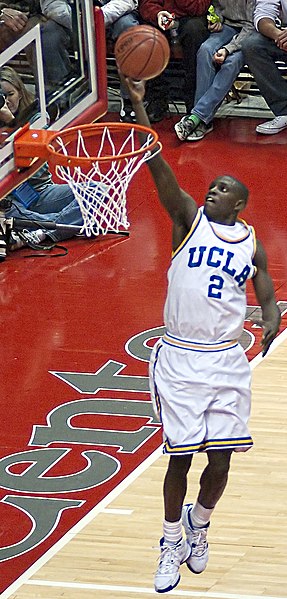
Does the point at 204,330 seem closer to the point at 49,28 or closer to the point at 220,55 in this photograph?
the point at 49,28

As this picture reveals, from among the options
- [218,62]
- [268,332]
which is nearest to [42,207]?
[218,62]

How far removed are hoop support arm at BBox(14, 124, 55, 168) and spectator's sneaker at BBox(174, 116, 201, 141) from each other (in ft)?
19.8

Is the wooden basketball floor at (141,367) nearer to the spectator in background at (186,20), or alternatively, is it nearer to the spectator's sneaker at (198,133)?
the spectator's sneaker at (198,133)

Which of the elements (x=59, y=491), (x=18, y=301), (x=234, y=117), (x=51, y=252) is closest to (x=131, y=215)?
(x=51, y=252)

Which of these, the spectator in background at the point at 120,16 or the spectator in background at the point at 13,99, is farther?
the spectator in background at the point at 120,16

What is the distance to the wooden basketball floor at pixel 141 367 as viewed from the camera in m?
6.35

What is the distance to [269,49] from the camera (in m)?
12.8

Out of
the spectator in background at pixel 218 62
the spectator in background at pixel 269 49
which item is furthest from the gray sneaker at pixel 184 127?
the spectator in background at pixel 269 49

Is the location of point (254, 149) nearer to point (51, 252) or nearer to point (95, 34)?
point (51, 252)

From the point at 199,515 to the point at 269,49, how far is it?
7.77m

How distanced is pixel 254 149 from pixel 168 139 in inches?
35.1

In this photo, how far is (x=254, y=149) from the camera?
12.9 metres

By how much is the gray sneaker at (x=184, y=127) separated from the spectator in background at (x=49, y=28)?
195 inches

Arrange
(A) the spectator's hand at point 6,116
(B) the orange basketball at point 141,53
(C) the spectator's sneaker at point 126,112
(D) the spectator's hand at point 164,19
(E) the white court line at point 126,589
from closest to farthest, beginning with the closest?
(B) the orange basketball at point 141,53 < (E) the white court line at point 126,589 < (A) the spectator's hand at point 6,116 < (D) the spectator's hand at point 164,19 < (C) the spectator's sneaker at point 126,112
